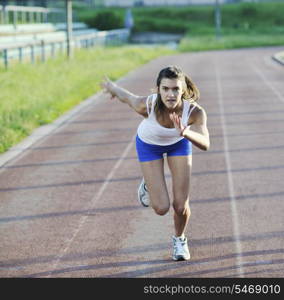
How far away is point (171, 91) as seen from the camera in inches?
268

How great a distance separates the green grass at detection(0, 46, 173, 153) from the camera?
53.4 ft

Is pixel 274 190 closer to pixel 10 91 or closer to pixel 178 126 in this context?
pixel 178 126

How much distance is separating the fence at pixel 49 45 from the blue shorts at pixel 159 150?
63.2 ft

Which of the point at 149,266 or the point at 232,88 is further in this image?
the point at 232,88

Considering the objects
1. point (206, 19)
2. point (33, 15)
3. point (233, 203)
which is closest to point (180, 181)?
point (233, 203)

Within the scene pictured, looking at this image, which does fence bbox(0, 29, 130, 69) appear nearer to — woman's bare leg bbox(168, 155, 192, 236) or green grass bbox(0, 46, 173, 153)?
green grass bbox(0, 46, 173, 153)

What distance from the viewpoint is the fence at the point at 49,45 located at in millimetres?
29341

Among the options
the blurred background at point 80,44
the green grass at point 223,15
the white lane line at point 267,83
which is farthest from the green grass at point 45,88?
the green grass at point 223,15

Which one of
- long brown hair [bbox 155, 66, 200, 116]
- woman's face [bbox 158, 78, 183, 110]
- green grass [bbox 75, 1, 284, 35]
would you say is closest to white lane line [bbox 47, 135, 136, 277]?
long brown hair [bbox 155, 66, 200, 116]

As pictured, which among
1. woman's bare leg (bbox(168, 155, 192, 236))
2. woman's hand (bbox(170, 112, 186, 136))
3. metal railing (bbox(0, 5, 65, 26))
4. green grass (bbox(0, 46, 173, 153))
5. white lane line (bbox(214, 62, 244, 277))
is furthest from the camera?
metal railing (bbox(0, 5, 65, 26))

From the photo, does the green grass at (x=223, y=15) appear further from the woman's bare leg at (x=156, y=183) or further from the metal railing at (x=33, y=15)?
the woman's bare leg at (x=156, y=183)

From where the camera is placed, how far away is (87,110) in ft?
66.8

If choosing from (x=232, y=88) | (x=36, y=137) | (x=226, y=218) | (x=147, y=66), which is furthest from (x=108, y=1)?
(x=226, y=218)
